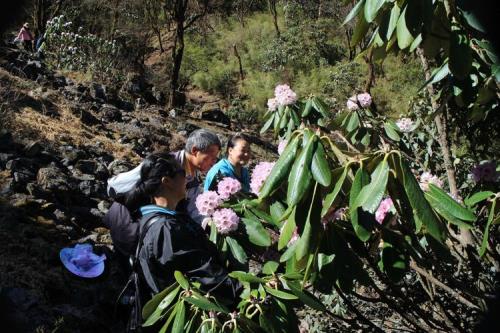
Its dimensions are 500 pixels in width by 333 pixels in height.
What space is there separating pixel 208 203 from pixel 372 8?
44.9 inches

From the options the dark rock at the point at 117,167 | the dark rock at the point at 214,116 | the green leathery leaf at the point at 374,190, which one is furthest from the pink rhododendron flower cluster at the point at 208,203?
the dark rock at the point at 214,116

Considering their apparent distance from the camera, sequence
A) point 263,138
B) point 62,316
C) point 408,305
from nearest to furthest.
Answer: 1. point 408,305
2. point 62,316
3. point 263,138

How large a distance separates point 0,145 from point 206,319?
18.4 ft

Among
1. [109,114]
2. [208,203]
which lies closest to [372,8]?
[208,203]

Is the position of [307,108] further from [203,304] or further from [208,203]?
[203,304]

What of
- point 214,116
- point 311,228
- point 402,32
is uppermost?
point 402,32

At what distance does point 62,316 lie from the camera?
A: 368 centimetres

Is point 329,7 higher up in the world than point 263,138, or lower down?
higher up

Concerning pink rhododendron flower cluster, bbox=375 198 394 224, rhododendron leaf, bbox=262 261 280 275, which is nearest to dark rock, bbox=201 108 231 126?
rhododendron leaf, bbox=262 261 280 275

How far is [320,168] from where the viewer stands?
1.51 m

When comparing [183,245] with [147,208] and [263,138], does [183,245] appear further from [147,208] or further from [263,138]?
[263,138]

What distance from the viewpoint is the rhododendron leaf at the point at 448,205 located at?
5.28ft

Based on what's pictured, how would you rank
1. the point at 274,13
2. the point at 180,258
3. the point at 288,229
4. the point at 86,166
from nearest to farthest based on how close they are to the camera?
the point at 288,229 → the point at 180,258 → the point at 86,166 → the point at 274,13

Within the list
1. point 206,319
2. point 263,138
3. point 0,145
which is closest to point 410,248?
point 206,319
